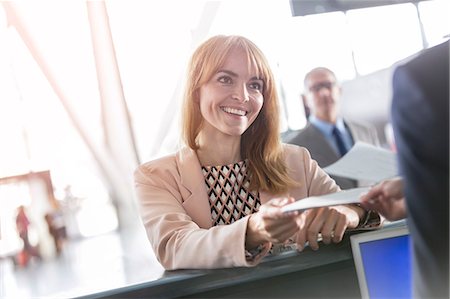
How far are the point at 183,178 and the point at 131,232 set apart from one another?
3149mm

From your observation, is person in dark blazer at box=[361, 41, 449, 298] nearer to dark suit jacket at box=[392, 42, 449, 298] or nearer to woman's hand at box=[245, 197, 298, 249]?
dark suit jacket at box=[392, 42, 449, 298]

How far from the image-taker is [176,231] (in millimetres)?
979

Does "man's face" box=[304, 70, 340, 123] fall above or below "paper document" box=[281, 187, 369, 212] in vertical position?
above

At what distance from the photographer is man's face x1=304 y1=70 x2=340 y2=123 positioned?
1.71 m

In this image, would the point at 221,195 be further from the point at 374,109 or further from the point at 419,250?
the point at 374,109

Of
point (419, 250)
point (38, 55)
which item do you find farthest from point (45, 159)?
point (419, 250)

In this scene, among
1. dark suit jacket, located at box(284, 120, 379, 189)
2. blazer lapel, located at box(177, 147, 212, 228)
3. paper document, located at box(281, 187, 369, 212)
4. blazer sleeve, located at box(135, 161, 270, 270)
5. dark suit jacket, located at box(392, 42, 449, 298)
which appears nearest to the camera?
dark suit jacket, located at box(392, 42, 449, 298)

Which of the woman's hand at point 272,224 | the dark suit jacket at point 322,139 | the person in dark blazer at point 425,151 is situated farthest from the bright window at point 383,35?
the person in dark blazer at point 425,151

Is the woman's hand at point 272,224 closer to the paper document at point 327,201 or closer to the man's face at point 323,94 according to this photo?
the paper document at point 327,201

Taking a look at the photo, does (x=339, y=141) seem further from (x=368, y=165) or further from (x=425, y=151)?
(x=425, y=151)

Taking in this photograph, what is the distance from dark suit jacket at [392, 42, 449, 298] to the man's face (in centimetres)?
118

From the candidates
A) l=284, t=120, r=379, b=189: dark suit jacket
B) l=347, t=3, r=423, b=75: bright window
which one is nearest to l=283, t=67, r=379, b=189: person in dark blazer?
l=284, t=120, r=379, b=189: dark suit jacket

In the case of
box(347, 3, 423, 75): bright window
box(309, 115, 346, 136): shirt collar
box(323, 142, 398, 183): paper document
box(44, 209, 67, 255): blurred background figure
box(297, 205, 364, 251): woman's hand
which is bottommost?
box(44, 209, 67, 255): blurred background figure

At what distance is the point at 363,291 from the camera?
3.02 feet
